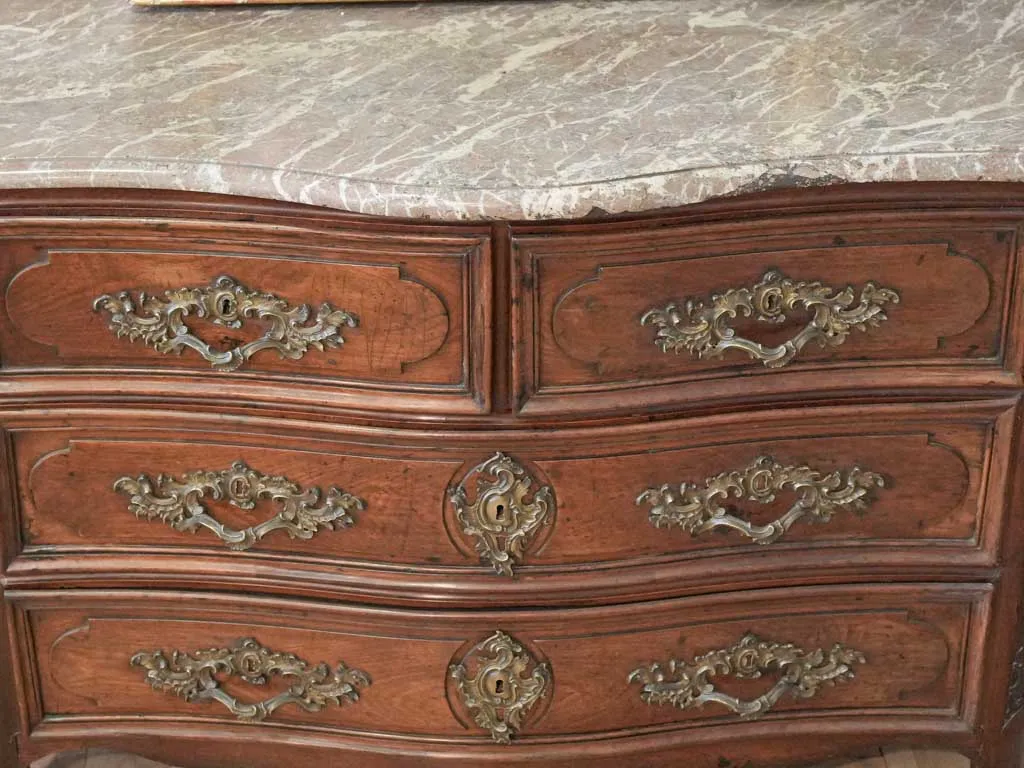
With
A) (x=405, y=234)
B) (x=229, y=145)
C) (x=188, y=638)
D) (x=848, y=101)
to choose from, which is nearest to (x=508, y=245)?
(x=405, y=234)

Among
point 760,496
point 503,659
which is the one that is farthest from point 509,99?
point 503,659

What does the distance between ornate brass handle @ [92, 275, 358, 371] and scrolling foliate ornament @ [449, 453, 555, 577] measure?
0.21m

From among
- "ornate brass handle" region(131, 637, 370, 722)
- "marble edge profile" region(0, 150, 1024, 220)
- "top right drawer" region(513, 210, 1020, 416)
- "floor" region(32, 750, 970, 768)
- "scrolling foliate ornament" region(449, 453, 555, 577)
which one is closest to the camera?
"marble edge profile" region(0, 150, 1024, 220)

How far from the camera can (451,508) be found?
57.5 inches

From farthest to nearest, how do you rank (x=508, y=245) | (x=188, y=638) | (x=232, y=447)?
(x=188, y=638), (x=232, y=447), (x=508, y=245)

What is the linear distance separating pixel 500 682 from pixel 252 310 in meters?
0.51

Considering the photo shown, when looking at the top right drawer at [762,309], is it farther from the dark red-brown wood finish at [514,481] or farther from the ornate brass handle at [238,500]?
the ornate brass handle at [238,500]

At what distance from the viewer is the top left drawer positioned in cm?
133

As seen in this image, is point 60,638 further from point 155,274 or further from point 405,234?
point 405,234

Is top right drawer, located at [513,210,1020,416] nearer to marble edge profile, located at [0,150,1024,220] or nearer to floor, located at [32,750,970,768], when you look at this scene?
marble edge profile, located at [0,150,1024,220]

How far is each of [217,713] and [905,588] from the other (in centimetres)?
80

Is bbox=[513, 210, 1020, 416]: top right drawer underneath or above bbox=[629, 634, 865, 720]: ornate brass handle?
above

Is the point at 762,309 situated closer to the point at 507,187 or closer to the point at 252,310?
the point at 507,187

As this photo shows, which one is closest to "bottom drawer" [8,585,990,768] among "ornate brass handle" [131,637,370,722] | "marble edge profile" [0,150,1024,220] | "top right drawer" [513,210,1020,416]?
"ornate brass handle" [131,637,370,722]
